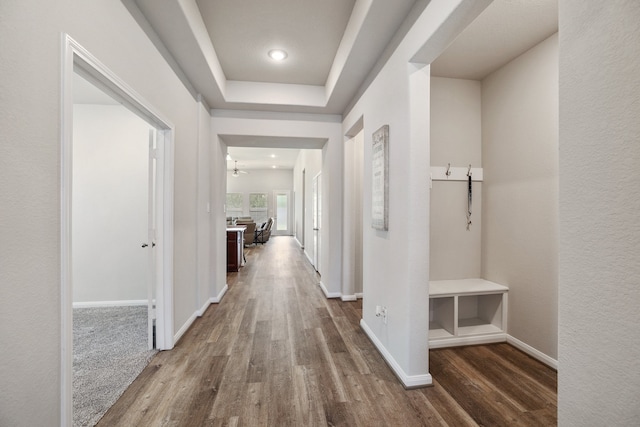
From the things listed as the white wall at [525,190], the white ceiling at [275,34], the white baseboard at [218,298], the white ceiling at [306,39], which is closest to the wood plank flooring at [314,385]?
the white wall at [525,190]

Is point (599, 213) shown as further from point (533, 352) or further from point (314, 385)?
point (533, 352)

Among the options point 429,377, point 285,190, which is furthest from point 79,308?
point 285,190

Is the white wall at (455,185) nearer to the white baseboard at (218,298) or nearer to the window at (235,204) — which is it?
the white baseboard at (218,298)

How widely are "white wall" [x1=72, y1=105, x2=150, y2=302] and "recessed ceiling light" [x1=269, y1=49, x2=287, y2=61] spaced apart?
1.87m

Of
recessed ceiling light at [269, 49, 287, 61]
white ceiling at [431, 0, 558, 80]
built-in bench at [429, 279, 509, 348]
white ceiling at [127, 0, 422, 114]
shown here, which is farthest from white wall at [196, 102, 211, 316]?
white ceiling at [431, 0, 558, 80]

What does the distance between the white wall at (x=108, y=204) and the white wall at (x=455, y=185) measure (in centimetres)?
337

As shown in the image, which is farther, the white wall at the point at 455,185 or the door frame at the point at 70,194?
the white wall at the point at 455,185

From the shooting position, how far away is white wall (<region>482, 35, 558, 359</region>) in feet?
7.18

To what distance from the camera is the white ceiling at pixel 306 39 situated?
6.27ft

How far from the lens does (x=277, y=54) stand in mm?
2852

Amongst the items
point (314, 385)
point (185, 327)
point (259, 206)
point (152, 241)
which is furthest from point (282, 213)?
point (314, 385)

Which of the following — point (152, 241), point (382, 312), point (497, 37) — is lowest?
point (382, 312)

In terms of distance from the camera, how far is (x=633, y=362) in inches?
28.5

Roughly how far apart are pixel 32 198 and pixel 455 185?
3076mm
